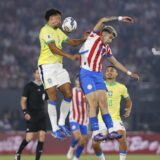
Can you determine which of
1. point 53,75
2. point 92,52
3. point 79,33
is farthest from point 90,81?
point 79,33

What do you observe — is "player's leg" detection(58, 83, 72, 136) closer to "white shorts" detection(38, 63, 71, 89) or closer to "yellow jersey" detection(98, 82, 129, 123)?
"white shorts" detection(38, 63, 71, 89)

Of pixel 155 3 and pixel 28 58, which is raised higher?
pixel 155 3

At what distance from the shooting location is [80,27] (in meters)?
36.3

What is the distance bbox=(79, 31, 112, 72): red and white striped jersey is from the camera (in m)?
16.3

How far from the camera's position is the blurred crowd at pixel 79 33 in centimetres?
3250

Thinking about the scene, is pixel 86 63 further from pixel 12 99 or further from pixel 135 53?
pixel 135 53

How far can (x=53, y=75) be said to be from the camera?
16297 mm

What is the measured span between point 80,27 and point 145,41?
308 centimetres

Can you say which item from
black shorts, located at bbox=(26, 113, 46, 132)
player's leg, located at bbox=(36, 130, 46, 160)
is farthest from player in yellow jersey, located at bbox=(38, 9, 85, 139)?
black shorts, located at bbox=(26, 113, 46, 132)

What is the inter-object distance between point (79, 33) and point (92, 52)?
19.2 m

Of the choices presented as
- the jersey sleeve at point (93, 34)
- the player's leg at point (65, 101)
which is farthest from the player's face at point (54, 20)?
the player's leg at point (65, 101)

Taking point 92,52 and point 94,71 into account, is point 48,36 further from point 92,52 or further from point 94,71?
point 94,71

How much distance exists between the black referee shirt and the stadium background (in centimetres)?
721

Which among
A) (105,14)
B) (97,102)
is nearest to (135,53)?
(105,14)
